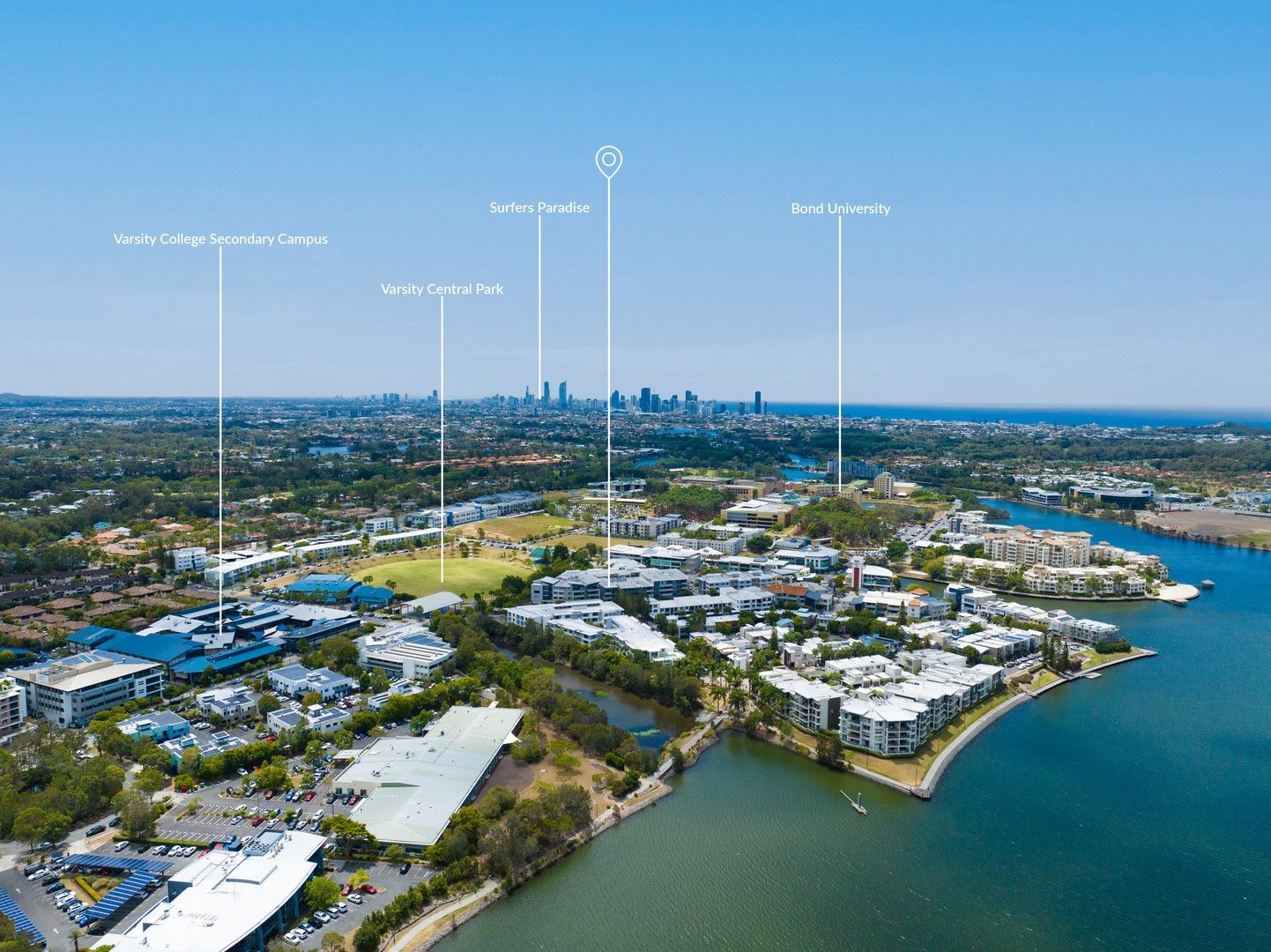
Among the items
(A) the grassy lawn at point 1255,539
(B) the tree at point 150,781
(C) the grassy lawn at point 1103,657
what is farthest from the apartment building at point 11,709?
(A) the grassy lawn at point 1255,539

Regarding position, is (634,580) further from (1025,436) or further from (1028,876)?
(1025,436)

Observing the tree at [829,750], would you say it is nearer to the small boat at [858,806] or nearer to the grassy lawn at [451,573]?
the small boat at [858,806]

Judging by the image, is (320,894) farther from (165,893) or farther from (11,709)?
(11,709)

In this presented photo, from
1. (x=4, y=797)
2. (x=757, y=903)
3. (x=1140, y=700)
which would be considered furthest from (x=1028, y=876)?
(x=4, y=797)

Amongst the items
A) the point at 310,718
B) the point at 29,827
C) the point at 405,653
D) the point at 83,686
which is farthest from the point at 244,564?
the point at 29,827

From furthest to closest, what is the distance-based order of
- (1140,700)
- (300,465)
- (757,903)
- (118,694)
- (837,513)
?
(300,465)
(837,513)
(1140,700)
(118,694)
(757,903)

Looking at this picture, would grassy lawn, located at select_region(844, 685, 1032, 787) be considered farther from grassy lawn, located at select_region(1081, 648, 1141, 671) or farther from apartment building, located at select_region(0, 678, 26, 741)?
apartment building, located at select_region(0, 678, 26, 741)

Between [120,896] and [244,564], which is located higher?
[244,564]
